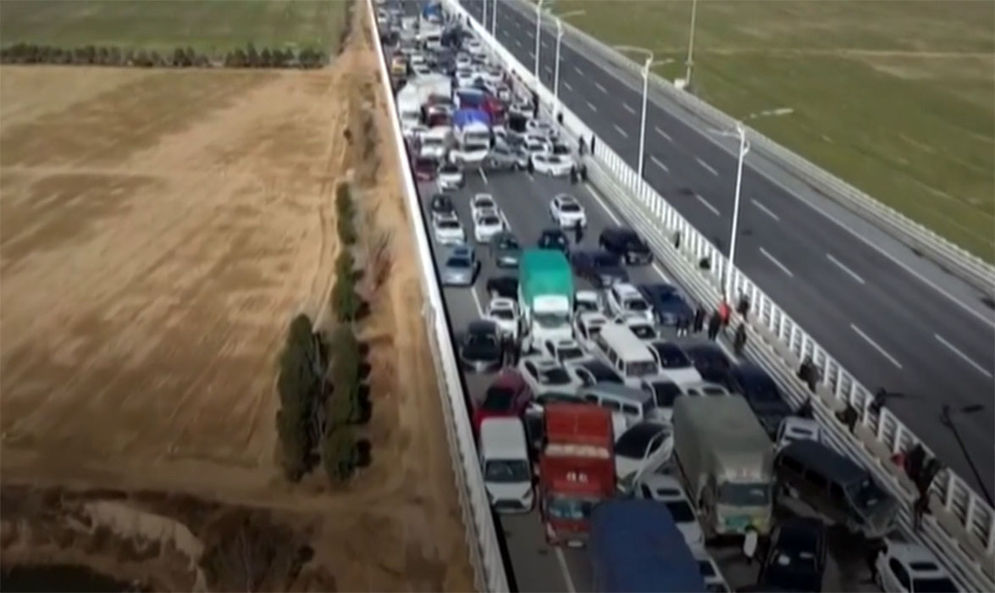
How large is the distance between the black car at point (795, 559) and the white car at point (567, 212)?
19.9 meters

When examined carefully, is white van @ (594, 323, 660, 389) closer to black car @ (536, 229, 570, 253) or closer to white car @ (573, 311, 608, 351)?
white car @ (573, 311, 608, 351)

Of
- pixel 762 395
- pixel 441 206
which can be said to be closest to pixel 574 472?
pixel 762 395

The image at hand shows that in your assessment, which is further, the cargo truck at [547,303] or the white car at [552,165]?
the white car at [552,165]

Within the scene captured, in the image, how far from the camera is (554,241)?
35406mm

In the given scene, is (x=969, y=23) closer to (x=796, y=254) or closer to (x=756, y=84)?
(x=756, y=84)

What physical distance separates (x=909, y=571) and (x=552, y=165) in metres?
29.2

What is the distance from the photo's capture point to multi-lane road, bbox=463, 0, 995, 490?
26.2m

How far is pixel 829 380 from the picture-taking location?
25.2m

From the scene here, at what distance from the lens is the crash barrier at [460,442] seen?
60.1ft

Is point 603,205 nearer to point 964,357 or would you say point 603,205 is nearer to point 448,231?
point 448,231

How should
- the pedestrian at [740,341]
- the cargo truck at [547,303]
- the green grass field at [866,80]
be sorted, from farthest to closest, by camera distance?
the green grass field at [866,80], the cargo truck at [547,303], the pedestrian at [740,341]

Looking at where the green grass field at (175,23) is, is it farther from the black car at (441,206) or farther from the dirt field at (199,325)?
the black car at (441,206)

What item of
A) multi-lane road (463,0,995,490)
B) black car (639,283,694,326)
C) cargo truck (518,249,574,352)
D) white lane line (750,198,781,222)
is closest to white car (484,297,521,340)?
cargo truck (518,249,574,352)

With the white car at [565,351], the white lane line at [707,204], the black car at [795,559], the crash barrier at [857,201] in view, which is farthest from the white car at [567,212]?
the black car at [795,559]
